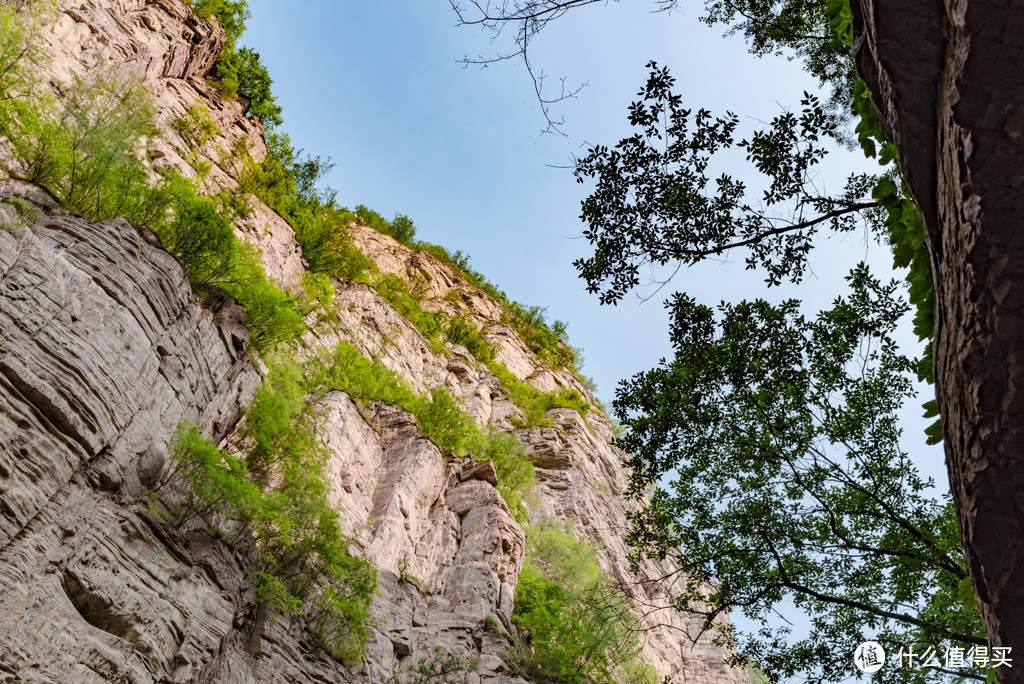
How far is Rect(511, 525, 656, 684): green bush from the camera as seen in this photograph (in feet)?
53.1

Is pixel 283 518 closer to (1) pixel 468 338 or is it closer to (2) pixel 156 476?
(2) pixel 156 476

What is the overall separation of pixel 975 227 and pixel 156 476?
1072 cm

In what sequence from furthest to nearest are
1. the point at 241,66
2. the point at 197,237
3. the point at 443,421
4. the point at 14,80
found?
the point at 241,66 → the point at 443,421 → the point at 197,237 → the point at 14,80

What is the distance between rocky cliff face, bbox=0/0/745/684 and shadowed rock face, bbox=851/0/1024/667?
807 cm

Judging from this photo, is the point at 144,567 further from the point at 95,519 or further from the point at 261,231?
the point at 261,231

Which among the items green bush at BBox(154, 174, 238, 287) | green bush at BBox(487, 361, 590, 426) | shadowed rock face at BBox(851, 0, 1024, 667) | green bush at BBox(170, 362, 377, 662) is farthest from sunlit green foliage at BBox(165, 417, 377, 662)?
green bush at BBox(487, 361, 590, 426)

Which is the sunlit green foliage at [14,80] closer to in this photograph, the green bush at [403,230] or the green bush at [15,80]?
the green bush at [15,80]

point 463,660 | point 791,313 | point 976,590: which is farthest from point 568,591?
point 976,590

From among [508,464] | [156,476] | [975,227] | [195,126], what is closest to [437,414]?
[508,464]

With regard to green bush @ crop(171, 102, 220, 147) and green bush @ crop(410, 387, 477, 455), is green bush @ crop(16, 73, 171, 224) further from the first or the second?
green bush @ crop(410, 387, 477, 455)

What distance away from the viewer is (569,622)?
1781 cm

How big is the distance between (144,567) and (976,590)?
9.20m

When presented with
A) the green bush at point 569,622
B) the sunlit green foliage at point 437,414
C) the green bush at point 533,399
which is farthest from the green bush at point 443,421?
the green bush at point 533,399

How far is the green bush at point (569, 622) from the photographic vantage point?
637 inches
